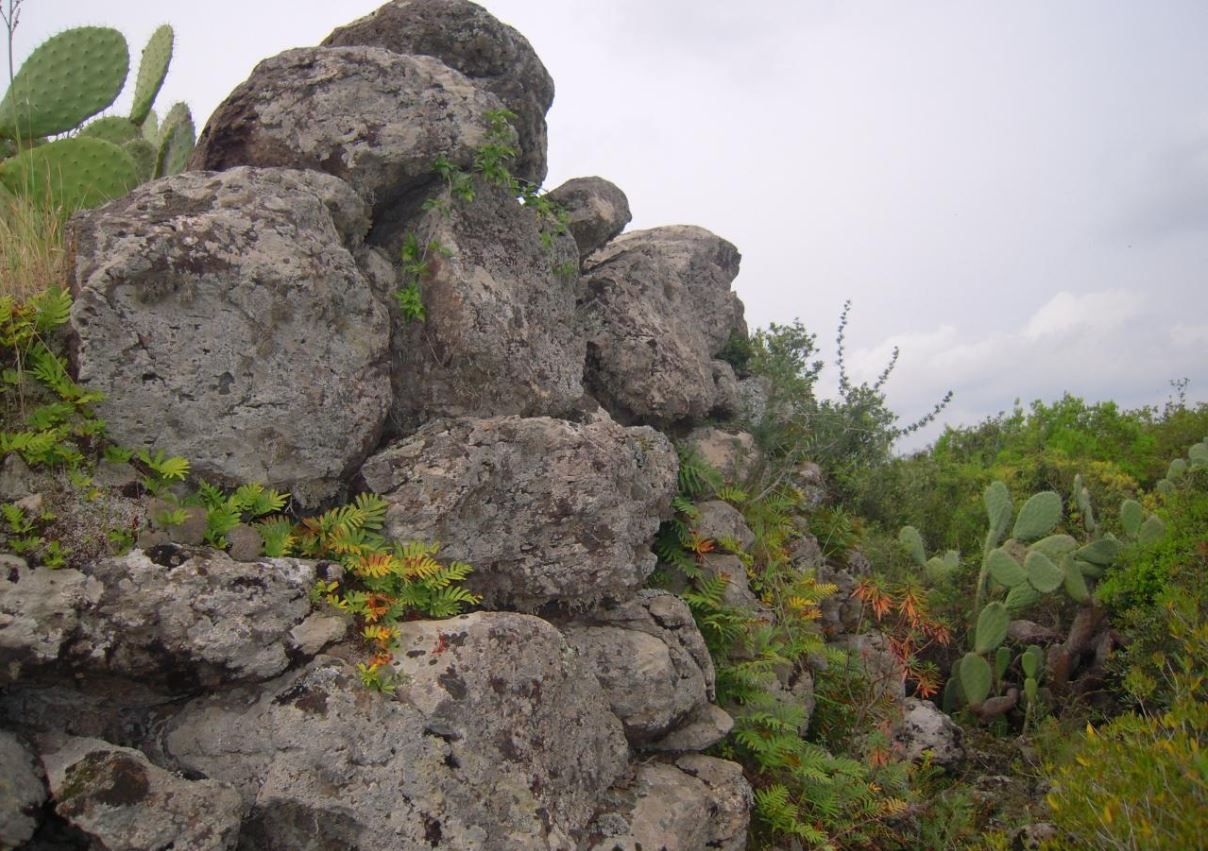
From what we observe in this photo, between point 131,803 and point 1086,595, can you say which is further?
point 1086,595

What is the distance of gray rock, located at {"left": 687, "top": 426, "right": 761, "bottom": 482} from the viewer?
8.59m

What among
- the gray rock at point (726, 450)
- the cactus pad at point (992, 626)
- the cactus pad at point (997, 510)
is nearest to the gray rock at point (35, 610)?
the gray rock at point (726, 450)

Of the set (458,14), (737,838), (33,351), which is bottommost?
(737,838)

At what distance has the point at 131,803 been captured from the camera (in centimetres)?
372

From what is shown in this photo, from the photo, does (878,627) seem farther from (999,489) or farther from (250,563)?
(250,563)

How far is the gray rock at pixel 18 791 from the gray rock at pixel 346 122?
13.3ft

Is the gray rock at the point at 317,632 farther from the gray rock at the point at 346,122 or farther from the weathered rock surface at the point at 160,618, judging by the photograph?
the gray rock at the point at 346,122

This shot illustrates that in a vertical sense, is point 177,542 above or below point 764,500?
below

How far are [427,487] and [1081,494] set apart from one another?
8979 millimetres

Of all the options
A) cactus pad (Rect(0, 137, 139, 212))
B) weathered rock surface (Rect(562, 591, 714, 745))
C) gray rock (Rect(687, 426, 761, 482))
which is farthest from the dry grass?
gray rock (Rect(687, 426, 761, 482))

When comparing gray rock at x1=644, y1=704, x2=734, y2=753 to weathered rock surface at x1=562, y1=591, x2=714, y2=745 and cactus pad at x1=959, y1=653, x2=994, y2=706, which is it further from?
cactus pad at x1=959, y1=653, x2=994, y2=706

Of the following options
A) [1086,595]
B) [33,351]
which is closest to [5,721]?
[33,351]

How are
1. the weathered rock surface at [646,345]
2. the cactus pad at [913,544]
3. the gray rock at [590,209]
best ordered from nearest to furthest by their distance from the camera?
the weathered rock surface at [646,345]
the gray rock at [590,209]
the cactus pad at [913,544]

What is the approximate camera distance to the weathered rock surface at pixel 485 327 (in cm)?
611
